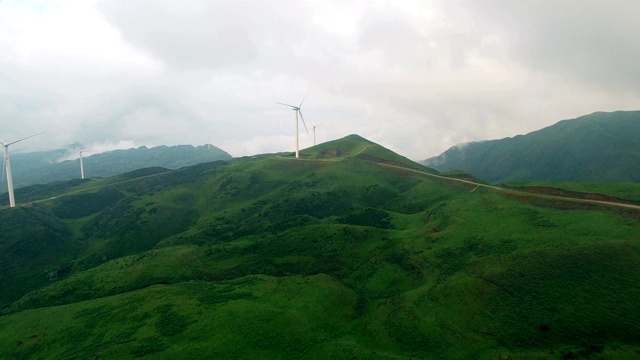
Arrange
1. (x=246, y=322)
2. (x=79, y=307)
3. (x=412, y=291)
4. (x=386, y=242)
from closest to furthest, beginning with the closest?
1. (x=246, y=322)
2. (x=412, y=291)
3. (x=79, y=307)
4. (x=386, y=242)

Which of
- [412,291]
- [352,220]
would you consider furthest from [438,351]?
[352,220]

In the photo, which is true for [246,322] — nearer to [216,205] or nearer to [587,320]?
[587,320]

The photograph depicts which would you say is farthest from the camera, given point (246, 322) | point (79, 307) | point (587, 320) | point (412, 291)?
point (79, 307)

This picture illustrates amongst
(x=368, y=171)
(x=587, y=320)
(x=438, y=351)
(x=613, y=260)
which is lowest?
(x=438, y=351)

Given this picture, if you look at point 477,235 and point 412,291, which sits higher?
point 477,235

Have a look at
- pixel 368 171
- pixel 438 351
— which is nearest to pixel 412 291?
pixel 438 351

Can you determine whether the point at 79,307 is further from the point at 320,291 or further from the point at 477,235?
the point at 477,235

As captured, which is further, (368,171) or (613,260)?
(368,171)
